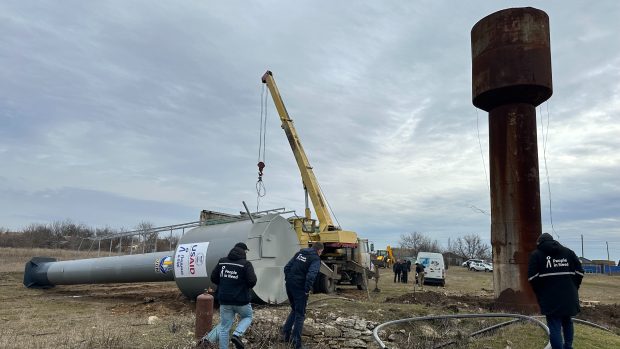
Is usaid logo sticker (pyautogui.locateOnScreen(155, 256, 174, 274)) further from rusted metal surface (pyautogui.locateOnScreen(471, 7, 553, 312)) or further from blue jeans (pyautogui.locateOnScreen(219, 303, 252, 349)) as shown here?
rusted metal surface (pyautogui.locateOnScreen(471, 7, 553, 312))

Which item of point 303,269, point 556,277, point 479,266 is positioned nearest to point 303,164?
point 303,269

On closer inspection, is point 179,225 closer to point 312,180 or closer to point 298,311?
Result: point 312,180

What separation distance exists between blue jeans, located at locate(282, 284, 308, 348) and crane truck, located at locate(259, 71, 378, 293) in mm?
9207

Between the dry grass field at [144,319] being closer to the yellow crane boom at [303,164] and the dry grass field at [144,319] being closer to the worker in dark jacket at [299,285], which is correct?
the worker in dark jacket at [299,285]

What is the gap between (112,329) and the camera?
882cm

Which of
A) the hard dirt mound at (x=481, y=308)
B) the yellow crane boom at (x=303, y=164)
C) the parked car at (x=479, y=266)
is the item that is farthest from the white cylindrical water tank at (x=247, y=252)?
the parked car at (x=479, y=266)

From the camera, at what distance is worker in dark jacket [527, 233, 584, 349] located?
6.50 metres

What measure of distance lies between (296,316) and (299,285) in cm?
50

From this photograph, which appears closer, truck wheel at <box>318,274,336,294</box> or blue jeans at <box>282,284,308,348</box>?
blue jeans at <box>282,284,308,348</box>

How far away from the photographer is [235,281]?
726cm

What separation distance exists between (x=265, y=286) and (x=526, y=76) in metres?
8.23

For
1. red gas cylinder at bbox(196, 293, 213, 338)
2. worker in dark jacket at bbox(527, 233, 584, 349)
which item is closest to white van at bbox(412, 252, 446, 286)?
worker in dark jacket at bbox(527, 233, 584, 349)

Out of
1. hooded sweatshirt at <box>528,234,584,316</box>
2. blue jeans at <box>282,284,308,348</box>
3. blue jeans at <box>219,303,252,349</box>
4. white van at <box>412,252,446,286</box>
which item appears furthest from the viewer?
white van at <box>412,252,446,286</box>

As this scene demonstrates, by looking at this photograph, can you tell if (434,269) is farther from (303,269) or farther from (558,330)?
(558,330)
